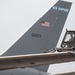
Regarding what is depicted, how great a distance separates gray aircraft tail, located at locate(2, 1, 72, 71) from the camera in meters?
8.09

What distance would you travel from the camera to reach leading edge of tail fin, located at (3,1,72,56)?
8094 millimetres

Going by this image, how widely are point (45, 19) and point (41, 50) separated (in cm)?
107

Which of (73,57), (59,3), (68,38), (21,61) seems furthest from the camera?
(59,3)

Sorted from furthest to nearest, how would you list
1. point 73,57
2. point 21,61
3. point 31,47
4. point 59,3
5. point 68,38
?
point 59,3 → point 31,47 → point 68,38 → point 73,57 → point 21,61

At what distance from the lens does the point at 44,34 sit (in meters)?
8.32

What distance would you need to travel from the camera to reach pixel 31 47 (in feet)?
26.7

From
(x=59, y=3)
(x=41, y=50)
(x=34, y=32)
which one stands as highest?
(x=59, y=3)

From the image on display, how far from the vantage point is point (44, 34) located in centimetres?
832

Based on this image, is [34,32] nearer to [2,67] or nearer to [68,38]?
[68,38]

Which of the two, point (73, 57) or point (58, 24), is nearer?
point (73, 57)

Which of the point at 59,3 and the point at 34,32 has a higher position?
the point at 59,3

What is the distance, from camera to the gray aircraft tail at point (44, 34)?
809 cm

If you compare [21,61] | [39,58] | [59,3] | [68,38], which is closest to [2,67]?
[21,61]

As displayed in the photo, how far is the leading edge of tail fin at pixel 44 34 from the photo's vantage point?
8094mm
